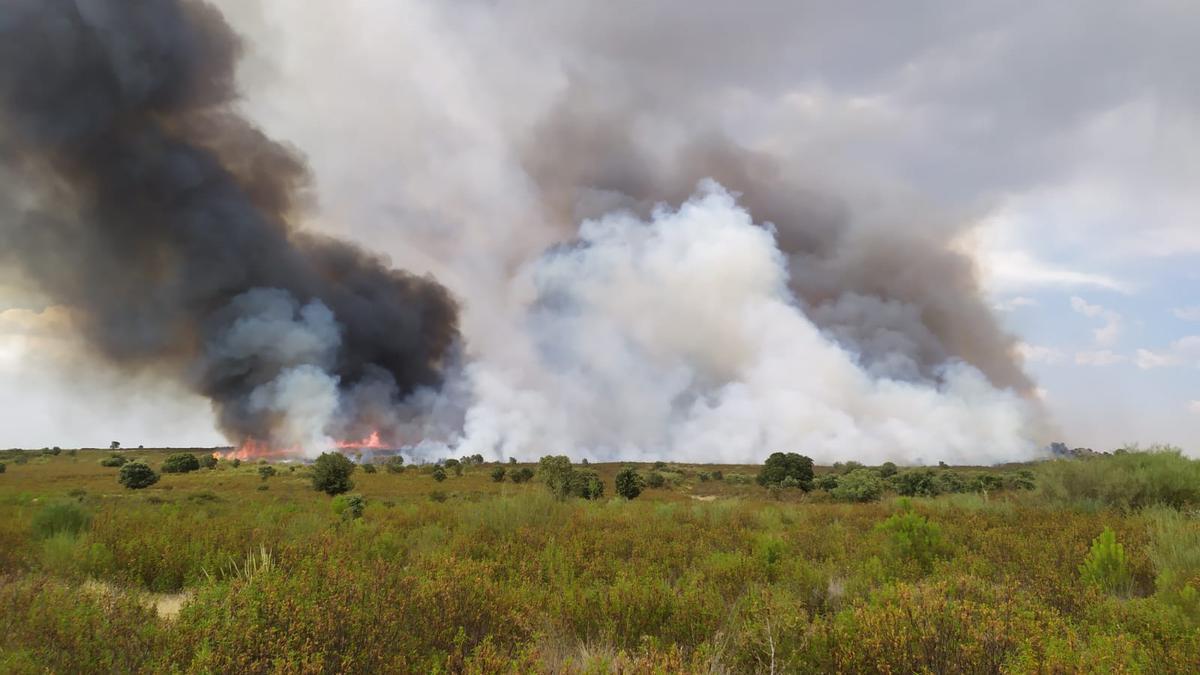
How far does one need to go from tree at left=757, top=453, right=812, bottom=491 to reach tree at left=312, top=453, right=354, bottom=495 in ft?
119

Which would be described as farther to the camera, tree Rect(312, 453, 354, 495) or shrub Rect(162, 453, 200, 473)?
shrub Rect(162, 453, 200, 473)

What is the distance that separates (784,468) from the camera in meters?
49.3

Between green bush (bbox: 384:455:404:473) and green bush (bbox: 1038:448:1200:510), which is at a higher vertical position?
green bush (bbox: 1038:448:1200:510)

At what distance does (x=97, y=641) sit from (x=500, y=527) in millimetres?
7053

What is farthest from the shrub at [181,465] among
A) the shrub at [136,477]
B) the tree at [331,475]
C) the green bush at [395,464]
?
the tree at [331,475]

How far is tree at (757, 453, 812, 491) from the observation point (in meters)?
47.4

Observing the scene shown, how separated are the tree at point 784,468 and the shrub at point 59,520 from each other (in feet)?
151

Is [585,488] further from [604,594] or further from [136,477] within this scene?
[136,477]

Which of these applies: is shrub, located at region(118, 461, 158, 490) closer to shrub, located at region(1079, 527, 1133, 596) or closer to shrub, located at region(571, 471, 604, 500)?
shrub, located at region(571, 471, 604, 500)

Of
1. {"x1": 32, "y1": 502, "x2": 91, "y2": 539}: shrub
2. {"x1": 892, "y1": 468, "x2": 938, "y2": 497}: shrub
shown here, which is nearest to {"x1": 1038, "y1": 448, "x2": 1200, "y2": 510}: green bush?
{"x1": 32, "y1": 502, "x2": 91, "y2": 539}: shrub

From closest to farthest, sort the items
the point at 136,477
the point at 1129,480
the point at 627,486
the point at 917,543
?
the point at 917,543 → the point at 1129,480 → the point at 627,486 → the point at 136,477

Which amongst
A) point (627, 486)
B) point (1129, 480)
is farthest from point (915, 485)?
point (1129, 480)

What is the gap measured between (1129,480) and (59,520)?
2381 centimetres

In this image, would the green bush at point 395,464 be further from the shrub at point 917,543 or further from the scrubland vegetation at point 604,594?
the shrub at point 917,543
